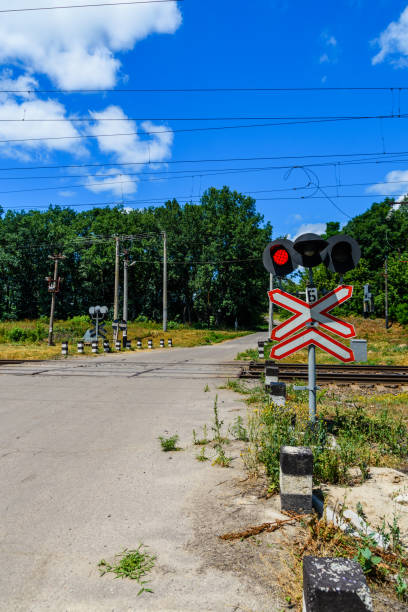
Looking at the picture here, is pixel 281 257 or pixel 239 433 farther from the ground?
pixel 281 257

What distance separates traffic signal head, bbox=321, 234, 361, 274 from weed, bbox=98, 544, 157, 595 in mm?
3811

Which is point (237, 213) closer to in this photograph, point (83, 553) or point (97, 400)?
point (97, 400)

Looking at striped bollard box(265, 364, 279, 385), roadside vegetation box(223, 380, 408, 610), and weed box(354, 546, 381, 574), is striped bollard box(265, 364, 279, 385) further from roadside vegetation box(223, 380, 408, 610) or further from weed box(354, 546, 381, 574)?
weed box(354, 546, 381, 574)

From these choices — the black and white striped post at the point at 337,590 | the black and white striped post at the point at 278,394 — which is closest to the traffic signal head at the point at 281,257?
the black and white striped post at the point at 278,394

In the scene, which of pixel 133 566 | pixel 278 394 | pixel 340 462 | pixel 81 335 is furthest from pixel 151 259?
pixel 133 566

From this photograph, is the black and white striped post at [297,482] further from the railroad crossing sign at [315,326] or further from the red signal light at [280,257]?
the red signal light at [280,257]

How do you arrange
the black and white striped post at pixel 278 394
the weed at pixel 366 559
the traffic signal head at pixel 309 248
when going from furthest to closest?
the black and white striped post at pixel 278 394 < the traffic signal head at pixel 309 248 < the weed at pixel 366 559

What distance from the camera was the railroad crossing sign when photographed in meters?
5.23

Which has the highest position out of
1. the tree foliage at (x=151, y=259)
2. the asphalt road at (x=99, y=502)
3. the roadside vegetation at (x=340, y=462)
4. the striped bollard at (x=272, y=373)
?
the tree foliage at (x=151, y=259)

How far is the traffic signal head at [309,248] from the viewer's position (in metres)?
5.08

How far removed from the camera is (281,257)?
539cm

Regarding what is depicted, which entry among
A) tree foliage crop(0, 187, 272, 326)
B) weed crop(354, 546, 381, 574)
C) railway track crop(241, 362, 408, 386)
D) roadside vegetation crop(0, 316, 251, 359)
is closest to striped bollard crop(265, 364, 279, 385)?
railway track crop(241, 362, 408, 386)

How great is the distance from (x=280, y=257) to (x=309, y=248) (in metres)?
0.42

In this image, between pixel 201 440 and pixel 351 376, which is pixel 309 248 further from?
pixel 351 376
